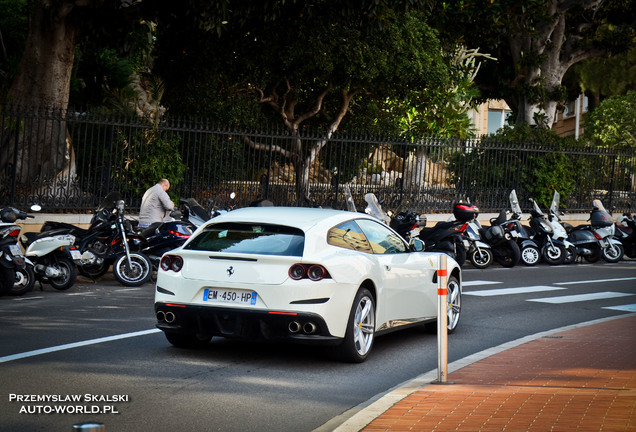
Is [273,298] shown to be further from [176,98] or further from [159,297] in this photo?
[176,98]

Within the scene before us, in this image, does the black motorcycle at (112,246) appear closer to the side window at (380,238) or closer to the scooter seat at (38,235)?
the scooter seat at (38,235)

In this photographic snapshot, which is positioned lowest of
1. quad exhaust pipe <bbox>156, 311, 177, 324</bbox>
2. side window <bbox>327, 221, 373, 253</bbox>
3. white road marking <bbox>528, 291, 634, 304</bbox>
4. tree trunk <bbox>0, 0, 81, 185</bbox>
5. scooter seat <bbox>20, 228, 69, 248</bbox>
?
white road marking <bbox>528, 291, 634, 304</bbox>

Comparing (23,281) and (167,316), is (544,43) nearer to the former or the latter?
(23,281)

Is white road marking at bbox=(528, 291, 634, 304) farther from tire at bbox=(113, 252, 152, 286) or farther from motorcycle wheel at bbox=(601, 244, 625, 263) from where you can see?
motorcycle wheel at bbox=(601, 244, 625, 263)

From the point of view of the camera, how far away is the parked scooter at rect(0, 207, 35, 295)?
12.8 meters

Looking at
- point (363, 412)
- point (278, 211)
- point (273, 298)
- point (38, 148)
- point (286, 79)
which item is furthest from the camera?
point (286, 79)

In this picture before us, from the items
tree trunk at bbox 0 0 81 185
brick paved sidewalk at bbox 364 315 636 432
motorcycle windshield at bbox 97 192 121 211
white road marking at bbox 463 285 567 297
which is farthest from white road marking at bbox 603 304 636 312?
tree trunk at bbox 0 0 81 185

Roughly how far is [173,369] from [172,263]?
1.04 metres

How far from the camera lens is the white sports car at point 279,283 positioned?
330 inches

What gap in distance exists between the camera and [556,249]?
21.8m

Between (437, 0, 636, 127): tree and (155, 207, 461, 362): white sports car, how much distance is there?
21906 mm

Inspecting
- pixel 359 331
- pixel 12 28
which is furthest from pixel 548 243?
pixel 12 28

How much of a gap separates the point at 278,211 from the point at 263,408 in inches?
111

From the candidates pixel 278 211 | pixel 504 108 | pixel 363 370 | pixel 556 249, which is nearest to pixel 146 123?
pixel 556 249
